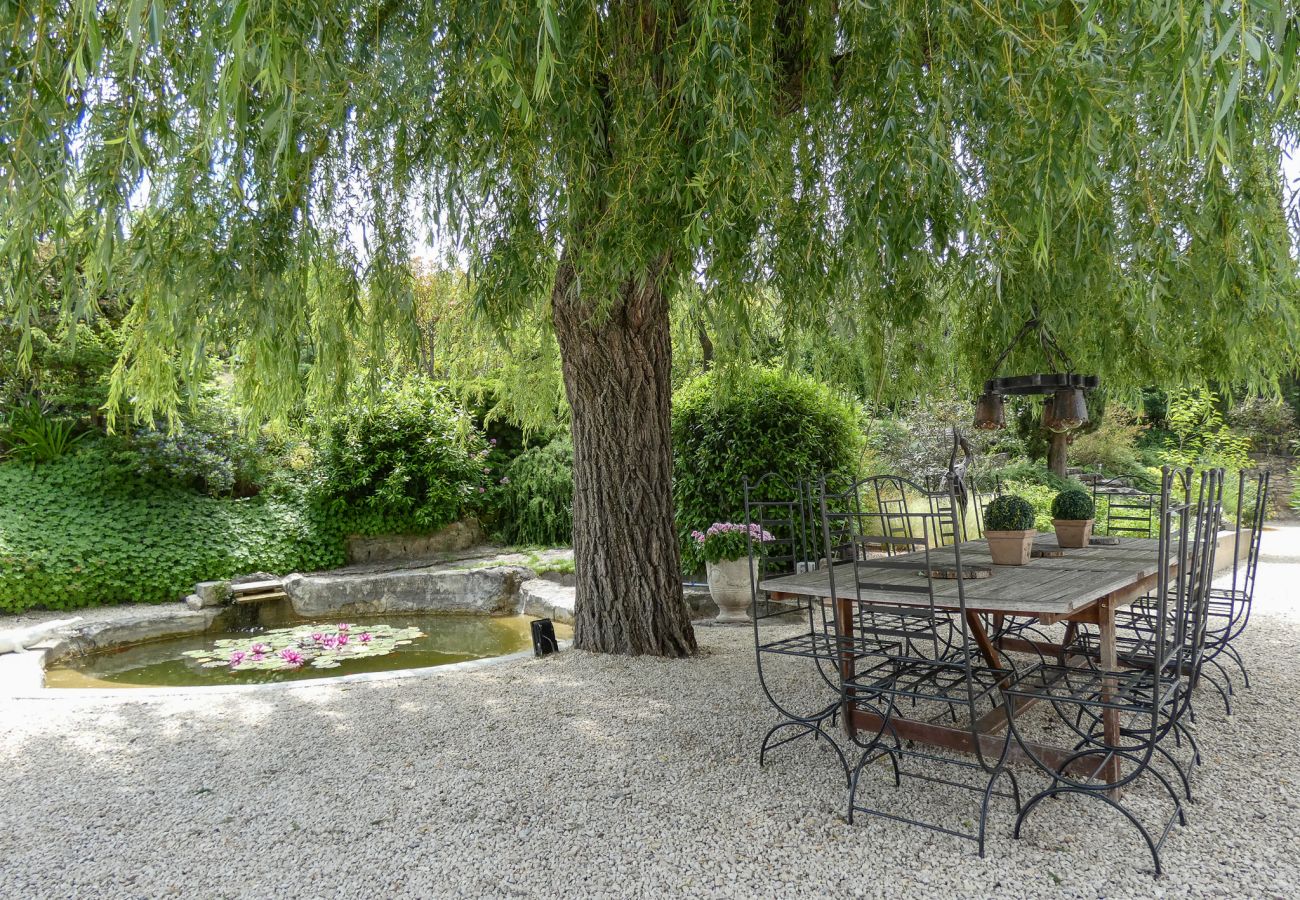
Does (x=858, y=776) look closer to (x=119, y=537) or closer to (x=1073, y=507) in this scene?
(x=1073, y=507)

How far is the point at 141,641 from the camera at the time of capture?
638 centimetres

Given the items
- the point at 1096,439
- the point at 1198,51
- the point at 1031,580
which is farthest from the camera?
the point at 1096,439

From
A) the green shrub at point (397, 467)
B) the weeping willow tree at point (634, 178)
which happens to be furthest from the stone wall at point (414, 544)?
the weeping willow tree at point (634, 178)

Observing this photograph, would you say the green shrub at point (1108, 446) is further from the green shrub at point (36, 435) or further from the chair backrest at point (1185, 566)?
the green shrub at point (36, 435)

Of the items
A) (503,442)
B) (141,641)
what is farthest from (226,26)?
(503,442)

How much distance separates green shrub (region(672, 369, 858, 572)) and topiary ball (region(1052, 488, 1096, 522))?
2249mm

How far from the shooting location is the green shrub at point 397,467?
8.73 metres

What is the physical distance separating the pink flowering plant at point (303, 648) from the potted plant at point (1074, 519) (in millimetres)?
4525

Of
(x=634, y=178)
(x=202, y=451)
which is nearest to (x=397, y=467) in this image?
(x=202, y=451)

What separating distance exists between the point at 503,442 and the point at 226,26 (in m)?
8.53

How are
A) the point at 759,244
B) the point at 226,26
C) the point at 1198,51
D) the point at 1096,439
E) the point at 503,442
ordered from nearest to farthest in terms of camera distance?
the point at 1198,51, the point at 226,26, the point at 759,244, the point at 503,442, the point at 1096,439

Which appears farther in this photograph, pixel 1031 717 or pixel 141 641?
pixel 141 641

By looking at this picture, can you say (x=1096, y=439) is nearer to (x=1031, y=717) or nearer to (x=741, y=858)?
(x=1031, y=717)

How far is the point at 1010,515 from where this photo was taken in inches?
128
